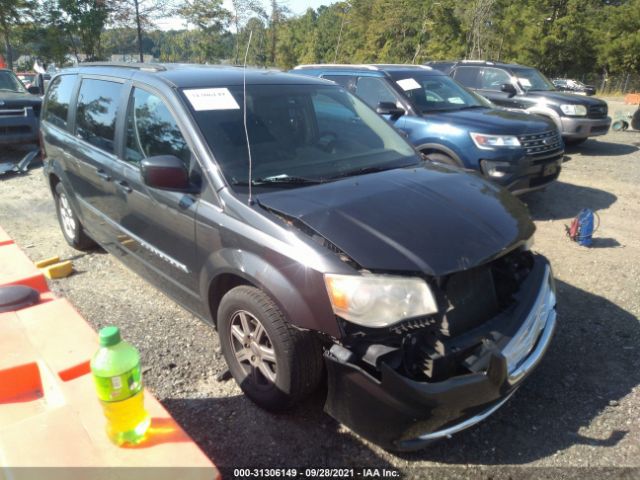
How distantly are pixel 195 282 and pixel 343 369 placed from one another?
124 centimetres

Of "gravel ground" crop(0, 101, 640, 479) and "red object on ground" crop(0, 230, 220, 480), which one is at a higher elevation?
"red object on ground" crop(0, 230, 220, 480)

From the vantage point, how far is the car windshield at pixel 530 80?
1043 cm

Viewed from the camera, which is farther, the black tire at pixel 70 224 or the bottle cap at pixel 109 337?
the black tire at pixel 70 224

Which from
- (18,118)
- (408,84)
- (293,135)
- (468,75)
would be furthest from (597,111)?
(18,118)

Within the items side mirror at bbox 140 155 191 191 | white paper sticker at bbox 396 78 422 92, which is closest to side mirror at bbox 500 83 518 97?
white paper sticker at bbox 396 78 422 92

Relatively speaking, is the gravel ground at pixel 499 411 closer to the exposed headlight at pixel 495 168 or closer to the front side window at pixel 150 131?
the exposed headlight at pixel 495 168

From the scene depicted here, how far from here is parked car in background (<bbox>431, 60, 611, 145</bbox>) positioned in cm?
984

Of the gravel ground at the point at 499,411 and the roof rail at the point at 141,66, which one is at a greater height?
the roof rail at the point at 141,66

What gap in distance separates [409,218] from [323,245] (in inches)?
19.9

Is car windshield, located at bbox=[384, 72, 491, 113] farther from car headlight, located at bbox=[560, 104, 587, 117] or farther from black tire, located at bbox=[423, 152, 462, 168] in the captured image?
car headlight, located at bbox=[560, 104, 587, 117]

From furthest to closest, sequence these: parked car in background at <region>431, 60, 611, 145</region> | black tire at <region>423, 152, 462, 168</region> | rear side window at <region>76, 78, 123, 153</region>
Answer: parked car in background at <region>431, 60, 611, 145</region> < black tire at <region>423, 152, 462, 168</region> < rear side window at <region>76, 78, 123, 153</region>

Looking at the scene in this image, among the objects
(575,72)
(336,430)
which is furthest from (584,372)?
(575,72)

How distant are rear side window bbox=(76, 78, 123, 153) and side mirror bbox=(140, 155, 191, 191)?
110 centimetres

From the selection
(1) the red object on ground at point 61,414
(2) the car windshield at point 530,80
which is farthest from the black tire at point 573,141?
(1) the red object on ground at point 61,414
